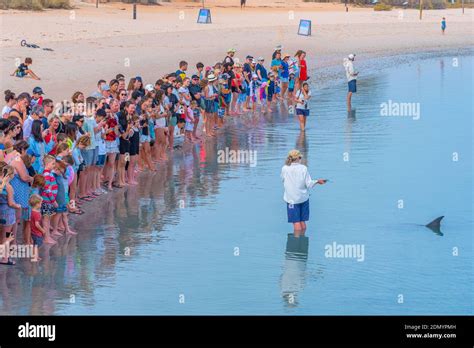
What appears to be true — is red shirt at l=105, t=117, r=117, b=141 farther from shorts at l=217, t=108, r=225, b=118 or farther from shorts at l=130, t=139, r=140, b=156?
shorts at l=217, t=108, r=225, b=118

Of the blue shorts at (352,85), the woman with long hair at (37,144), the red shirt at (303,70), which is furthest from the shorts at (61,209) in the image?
the red shirt at (303,70)

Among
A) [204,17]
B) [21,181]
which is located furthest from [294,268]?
[204,17]

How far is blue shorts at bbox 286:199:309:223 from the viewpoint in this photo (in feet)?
62.4

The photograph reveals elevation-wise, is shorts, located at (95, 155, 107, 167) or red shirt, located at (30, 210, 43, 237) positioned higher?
shorts, located at (95, 155, 107, 167)

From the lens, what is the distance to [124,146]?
2209 centimetres

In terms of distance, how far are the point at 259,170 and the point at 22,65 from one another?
12020mm

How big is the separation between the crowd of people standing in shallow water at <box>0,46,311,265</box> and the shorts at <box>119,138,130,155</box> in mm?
19

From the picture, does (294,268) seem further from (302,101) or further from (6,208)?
(302,101)

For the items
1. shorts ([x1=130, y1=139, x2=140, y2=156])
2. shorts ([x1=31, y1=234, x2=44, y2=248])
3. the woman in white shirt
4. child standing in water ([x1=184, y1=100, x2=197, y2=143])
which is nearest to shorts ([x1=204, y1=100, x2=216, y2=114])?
child standing in water ([x1=184, y1=100, x2=197, y2=143])

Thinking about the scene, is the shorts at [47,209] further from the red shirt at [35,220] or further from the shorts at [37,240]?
the shorts at [37,240]

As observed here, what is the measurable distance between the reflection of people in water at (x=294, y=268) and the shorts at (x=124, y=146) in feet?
14.0

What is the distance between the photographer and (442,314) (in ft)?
50.4
